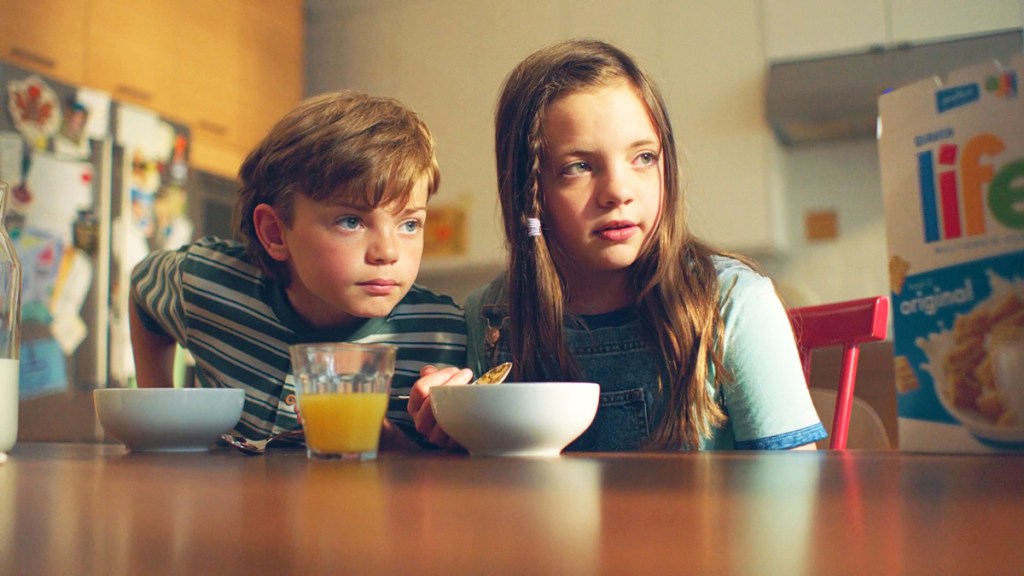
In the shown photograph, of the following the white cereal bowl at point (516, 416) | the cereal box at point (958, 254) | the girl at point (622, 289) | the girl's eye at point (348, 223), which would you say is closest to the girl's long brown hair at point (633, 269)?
the girl at point (622, 289)

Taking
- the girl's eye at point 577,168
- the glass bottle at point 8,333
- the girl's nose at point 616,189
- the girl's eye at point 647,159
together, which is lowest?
the glass bottle at point 8,333

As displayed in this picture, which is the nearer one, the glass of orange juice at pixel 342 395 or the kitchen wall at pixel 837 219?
the glass of orange juice at pixel 342 395

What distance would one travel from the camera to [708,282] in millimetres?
1168

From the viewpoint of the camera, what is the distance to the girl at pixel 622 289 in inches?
43.1

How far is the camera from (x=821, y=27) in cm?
356

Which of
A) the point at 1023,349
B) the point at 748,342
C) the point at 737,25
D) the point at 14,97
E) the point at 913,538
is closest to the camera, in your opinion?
the point at 913,538

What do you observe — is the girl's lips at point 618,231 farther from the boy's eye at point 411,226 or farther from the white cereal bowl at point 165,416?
the white cereal bowl at point 165,416

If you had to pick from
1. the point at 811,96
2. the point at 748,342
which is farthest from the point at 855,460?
the point at 811,96

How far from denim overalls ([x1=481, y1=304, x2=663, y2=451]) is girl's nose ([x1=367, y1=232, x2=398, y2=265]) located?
0.21 m

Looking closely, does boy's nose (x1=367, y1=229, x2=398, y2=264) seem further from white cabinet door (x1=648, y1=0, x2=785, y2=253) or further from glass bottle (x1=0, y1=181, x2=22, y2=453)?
white cabinet door (x1=648, y1=0, x2=785, y2=253)

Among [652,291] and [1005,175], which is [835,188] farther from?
[1005,175]

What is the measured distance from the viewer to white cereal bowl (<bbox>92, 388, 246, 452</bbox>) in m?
0.77

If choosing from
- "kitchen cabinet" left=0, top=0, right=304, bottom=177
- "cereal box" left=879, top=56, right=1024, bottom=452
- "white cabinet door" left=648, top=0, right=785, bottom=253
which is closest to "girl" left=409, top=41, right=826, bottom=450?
"cereal box" left=879, top=56, right=1024, bottom=452

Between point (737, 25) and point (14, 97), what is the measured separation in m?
2.56
